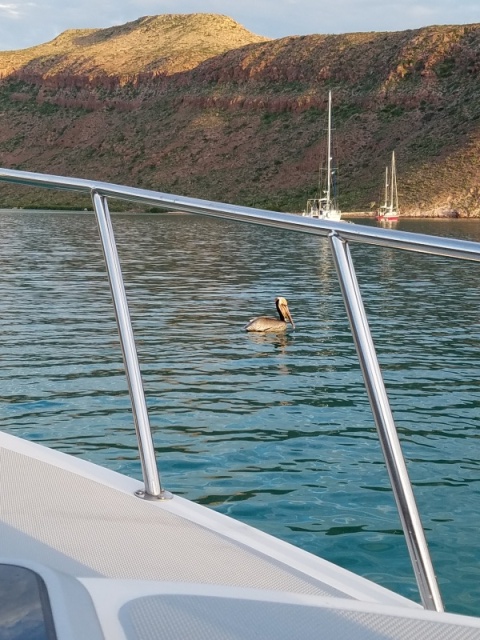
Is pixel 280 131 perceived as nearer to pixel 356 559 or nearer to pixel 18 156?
pixel 18 156

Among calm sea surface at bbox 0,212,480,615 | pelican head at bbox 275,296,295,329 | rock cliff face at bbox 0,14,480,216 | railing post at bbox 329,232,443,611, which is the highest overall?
rock cliff face at bbox 0,14,480,216

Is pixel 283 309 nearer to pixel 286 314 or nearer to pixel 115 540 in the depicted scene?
pixel 286 314

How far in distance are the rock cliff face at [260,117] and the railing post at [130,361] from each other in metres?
63.6

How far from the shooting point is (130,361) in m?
2.37

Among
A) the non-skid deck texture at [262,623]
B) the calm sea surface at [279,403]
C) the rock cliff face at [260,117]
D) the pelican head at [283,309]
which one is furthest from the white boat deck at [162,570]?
the rock cliff face at [260,117]

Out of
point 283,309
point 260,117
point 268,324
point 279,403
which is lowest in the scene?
point 279,403

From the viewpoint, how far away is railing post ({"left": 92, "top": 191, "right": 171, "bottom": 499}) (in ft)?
7.51

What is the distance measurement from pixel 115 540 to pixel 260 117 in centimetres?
8529

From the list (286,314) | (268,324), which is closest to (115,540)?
(268,324)

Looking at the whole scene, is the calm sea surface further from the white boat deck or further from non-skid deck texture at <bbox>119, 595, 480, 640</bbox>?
non-skid deck texture at <bbox>119, 595, 480, 640</bbox>

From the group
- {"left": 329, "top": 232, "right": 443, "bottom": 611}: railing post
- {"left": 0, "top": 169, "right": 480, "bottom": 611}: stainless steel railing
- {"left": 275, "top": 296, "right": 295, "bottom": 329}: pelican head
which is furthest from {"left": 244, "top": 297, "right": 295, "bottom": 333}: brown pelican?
{"left": 329, "top": 232, "right": 443, "bottom": 611}: railing post

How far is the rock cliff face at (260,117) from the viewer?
234ft

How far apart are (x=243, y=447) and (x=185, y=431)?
0.66 metres

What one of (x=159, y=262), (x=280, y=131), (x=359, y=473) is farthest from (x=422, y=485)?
(x=280, y=131)
